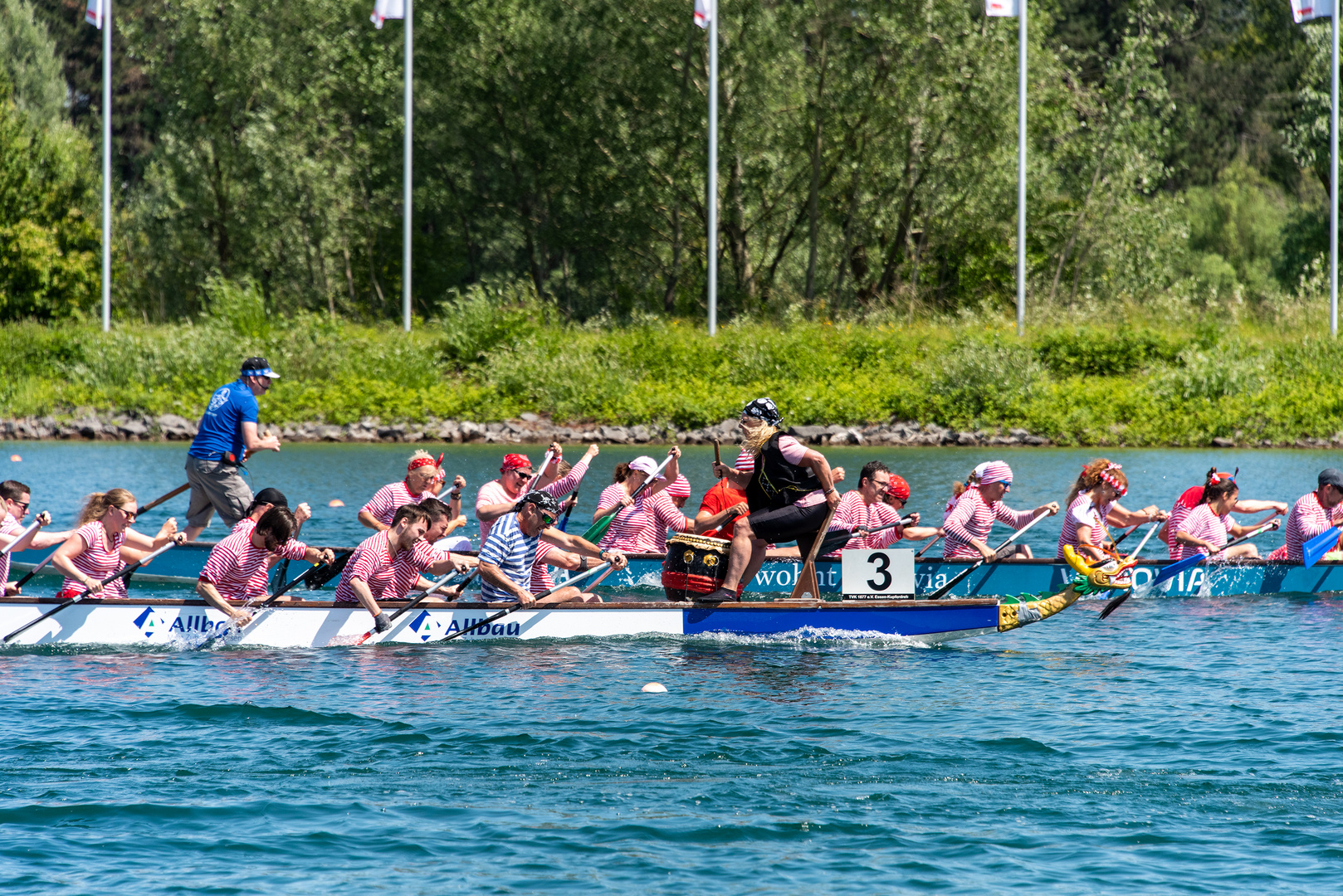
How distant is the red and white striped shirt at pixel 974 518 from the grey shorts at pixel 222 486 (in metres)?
7.30

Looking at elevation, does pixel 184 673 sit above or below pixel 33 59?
below

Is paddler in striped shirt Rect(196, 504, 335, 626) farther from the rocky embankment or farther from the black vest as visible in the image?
the rocky embankment

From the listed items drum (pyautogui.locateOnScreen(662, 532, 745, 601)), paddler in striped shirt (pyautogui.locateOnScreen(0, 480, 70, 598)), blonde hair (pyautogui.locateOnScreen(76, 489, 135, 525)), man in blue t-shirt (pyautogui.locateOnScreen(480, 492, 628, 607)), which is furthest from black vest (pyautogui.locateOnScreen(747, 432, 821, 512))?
paddler in striped shirt (pyautogui.locateOnScreen(0, 480, 70, 598))

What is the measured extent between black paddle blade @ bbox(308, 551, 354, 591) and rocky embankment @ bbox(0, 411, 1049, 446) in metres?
21.0

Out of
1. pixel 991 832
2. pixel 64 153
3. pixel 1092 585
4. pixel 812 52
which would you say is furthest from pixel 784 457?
pixel 64 153

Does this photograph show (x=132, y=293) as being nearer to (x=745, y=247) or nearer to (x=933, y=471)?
(x=745, y=247)

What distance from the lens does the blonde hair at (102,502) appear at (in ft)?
42.2

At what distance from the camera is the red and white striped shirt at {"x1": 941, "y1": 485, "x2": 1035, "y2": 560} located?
1564 centimetres

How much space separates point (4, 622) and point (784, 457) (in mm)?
6756

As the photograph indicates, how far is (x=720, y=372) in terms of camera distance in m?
38.7

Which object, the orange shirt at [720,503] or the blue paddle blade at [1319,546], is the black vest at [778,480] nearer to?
the orange shirt at [720,503]

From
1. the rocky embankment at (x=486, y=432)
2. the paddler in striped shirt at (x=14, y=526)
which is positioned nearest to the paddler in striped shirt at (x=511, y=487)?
the paddler in striped shirt at (x=14, y=526)

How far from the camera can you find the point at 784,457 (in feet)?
40.8

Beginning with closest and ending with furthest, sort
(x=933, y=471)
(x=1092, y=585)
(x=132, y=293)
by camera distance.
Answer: (x=1092, y=585), (x=933, y=471), (x=132, y=293)
